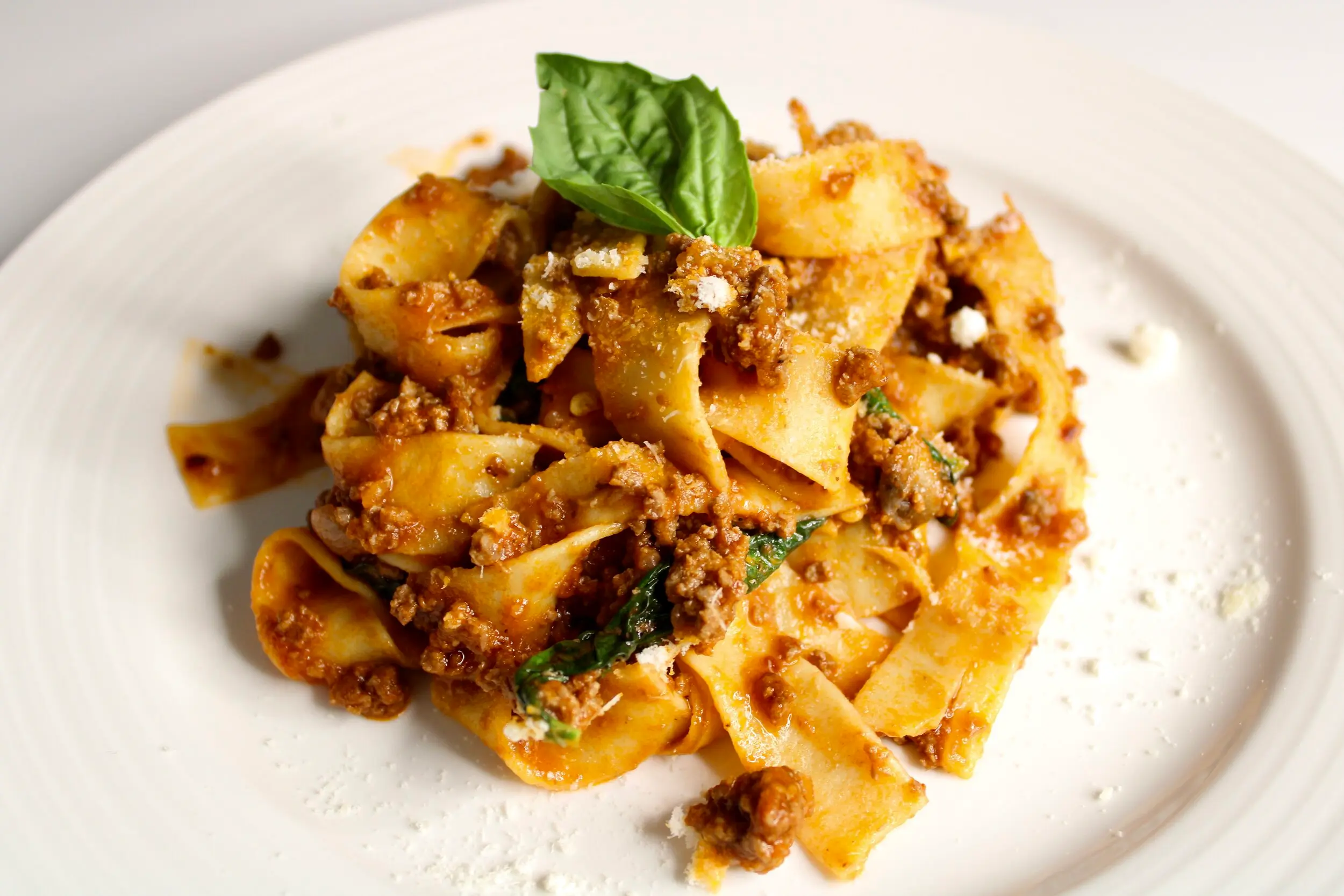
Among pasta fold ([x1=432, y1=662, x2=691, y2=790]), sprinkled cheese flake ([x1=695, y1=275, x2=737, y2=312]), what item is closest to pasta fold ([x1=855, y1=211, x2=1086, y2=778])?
pasta fold ([x1=432, y1=662, x2=691, y2=790])

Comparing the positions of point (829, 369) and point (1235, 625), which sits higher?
point (829, 369)

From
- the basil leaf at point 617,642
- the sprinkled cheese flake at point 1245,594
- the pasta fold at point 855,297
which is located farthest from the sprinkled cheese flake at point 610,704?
the sprinkled cheese flake at point 1245,594

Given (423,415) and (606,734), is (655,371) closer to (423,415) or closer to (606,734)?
(423,415)

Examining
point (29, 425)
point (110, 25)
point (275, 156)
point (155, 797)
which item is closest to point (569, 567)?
point (155, 797)

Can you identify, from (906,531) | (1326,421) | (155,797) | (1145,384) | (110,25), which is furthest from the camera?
(110,25)

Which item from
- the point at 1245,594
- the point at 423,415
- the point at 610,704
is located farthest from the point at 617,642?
the point at 1245,594

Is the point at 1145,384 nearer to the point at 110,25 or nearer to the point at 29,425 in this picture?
the point at 29,425
